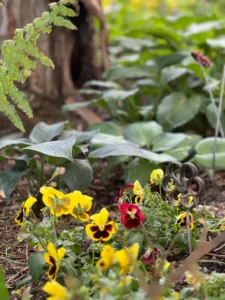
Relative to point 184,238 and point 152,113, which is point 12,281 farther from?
point 152,113

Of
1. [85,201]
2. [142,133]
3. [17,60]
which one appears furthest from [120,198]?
[142,133]

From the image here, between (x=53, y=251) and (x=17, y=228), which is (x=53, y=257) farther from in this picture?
(x=17, y=228)

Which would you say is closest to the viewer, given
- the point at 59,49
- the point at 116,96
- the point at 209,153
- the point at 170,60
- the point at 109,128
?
the point at 209,153

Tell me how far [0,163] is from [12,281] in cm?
124

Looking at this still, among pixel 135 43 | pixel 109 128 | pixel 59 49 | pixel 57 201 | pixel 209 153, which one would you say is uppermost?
pixel 59 49

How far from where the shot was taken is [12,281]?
172 cm

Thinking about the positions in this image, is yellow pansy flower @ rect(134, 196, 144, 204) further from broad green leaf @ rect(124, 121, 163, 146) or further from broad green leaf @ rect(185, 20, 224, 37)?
broad green leaf @ rect(185, 20, 224, 37)

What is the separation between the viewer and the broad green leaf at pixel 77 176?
2.13 m

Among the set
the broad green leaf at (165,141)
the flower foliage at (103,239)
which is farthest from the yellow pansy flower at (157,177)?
the broad green leaf at (165,141)

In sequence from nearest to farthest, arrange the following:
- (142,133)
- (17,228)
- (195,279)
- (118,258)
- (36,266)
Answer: (118,258) < (195,279) < (36,266) < (17,228) < (142,133)

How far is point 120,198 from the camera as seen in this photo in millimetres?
1769

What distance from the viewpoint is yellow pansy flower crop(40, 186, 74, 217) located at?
1.67 metres

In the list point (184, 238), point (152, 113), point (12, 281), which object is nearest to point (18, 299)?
point (12, 281)

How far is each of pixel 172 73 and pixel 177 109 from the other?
0.23 metres
